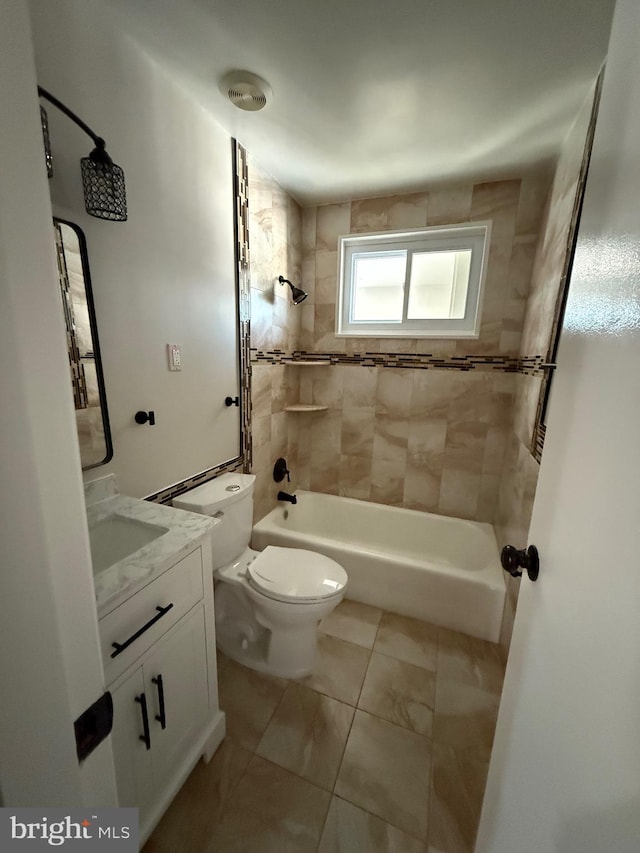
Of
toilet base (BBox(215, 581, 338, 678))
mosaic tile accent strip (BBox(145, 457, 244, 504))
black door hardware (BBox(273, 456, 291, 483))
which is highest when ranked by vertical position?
mosaic tile accent strip (BBox(145, 457, 244, 504))

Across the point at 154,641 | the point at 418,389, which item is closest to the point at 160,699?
the point at 154,641

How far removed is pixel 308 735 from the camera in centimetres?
121

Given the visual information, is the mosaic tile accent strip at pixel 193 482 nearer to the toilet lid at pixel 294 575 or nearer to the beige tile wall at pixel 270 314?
the beige tile wall at pixel 270 314

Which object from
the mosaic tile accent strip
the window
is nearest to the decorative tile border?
the window

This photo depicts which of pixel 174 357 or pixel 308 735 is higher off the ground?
pixel 174 357

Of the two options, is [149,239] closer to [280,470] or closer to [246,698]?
[280,470]

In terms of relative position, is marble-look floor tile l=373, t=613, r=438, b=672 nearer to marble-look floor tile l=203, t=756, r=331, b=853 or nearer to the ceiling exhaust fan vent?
marble-look floor tile l=203, t=756, r=331, b=853

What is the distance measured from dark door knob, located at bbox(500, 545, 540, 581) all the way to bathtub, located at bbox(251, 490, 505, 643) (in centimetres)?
110

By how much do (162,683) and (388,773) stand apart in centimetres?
84

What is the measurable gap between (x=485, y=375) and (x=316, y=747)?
205 centimetres

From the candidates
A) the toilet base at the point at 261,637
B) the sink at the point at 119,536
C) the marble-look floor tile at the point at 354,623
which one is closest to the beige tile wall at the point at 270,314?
the toilet base at the point at 261,637

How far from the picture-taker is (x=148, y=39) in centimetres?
108

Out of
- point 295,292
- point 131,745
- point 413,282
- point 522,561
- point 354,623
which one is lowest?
point 354,623

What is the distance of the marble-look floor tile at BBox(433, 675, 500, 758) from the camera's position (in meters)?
1.22
